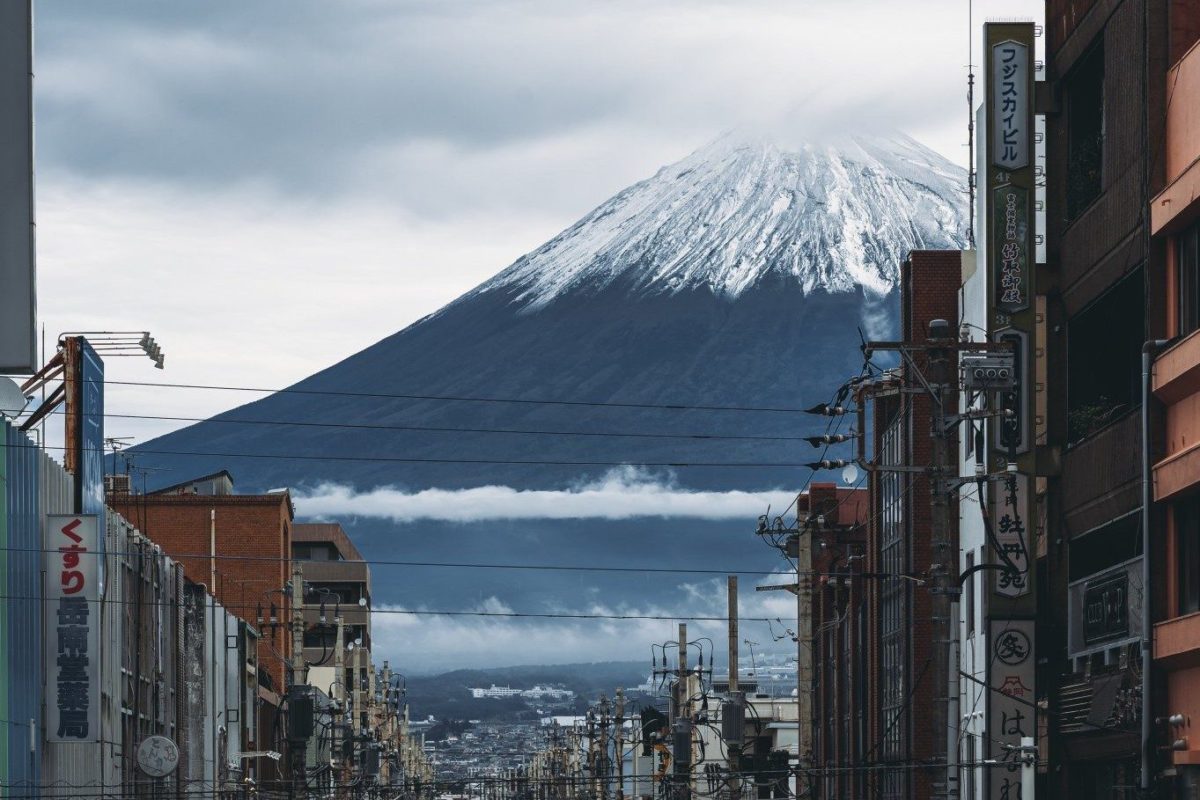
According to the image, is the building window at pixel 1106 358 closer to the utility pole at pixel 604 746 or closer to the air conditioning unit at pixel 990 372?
the air conditioning unit at pixel 990 372

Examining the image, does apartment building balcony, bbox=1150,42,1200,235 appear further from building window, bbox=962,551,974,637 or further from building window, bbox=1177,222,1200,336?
building window, bbox=962,551,974,637

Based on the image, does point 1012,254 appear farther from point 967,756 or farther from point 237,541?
point 237,541

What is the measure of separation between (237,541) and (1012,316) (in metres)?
106

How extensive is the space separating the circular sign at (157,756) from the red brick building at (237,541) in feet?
214

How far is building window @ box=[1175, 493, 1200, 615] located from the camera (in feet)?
133

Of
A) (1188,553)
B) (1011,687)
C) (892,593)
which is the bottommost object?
(1011,687)

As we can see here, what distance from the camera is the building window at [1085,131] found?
164 feet

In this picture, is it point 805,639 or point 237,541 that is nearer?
point 805,639

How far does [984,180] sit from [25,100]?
103 ft

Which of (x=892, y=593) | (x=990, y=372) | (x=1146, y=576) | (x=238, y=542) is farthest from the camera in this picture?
(x=238, y=542)

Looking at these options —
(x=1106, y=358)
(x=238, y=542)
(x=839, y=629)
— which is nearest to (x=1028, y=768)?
(x=1106, y=358)

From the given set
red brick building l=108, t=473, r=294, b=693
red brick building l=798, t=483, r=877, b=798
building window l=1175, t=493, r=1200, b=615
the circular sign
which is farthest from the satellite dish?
red brick building l=108, t=473, r=294, b=693

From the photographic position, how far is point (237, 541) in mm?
151250

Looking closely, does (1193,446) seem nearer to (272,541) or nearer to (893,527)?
(893,527)
